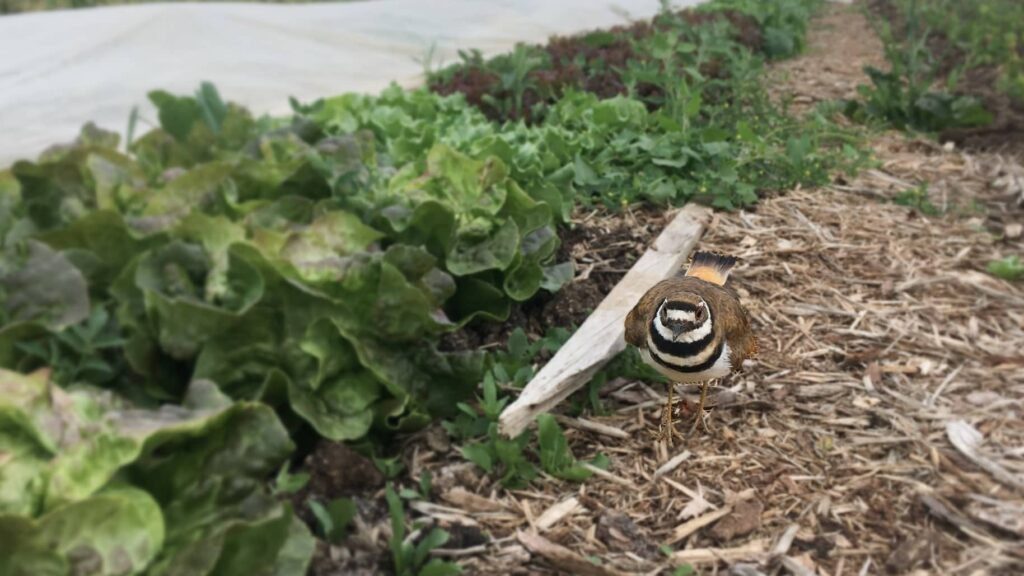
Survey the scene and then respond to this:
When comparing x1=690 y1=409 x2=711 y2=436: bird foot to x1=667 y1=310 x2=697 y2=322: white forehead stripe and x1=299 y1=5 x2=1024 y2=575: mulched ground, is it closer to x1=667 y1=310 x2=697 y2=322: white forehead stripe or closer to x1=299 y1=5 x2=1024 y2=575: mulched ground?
x1=299 y1=5 x2=1024 y2=575: mulched ground

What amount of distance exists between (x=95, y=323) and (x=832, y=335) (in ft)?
7.70

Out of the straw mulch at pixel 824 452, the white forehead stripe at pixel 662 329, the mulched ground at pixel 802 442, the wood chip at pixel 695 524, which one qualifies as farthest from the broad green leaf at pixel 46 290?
the wood chip at pixel 695 524

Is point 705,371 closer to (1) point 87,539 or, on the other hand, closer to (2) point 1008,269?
(1) point 87,539

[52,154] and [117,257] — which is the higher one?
[52,154]

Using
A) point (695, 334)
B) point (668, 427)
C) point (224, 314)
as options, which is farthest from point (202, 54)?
point (695, 334)

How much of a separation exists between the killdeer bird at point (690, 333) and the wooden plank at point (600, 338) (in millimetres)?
174

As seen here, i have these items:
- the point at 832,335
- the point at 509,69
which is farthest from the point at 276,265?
the point at 509,69

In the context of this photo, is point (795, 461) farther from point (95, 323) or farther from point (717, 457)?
point (95, 323)

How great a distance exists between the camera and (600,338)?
2.93 meters

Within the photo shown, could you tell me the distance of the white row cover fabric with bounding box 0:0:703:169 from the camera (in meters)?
4.15

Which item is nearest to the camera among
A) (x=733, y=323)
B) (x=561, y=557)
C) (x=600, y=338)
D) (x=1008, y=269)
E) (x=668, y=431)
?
(x=561, y=557)

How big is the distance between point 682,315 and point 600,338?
1.78ft

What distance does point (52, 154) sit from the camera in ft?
8.25

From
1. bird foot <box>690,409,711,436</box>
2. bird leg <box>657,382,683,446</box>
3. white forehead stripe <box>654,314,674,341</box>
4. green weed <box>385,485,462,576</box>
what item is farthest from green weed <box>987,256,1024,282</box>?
green weed <box>385,485,462,576</box>
